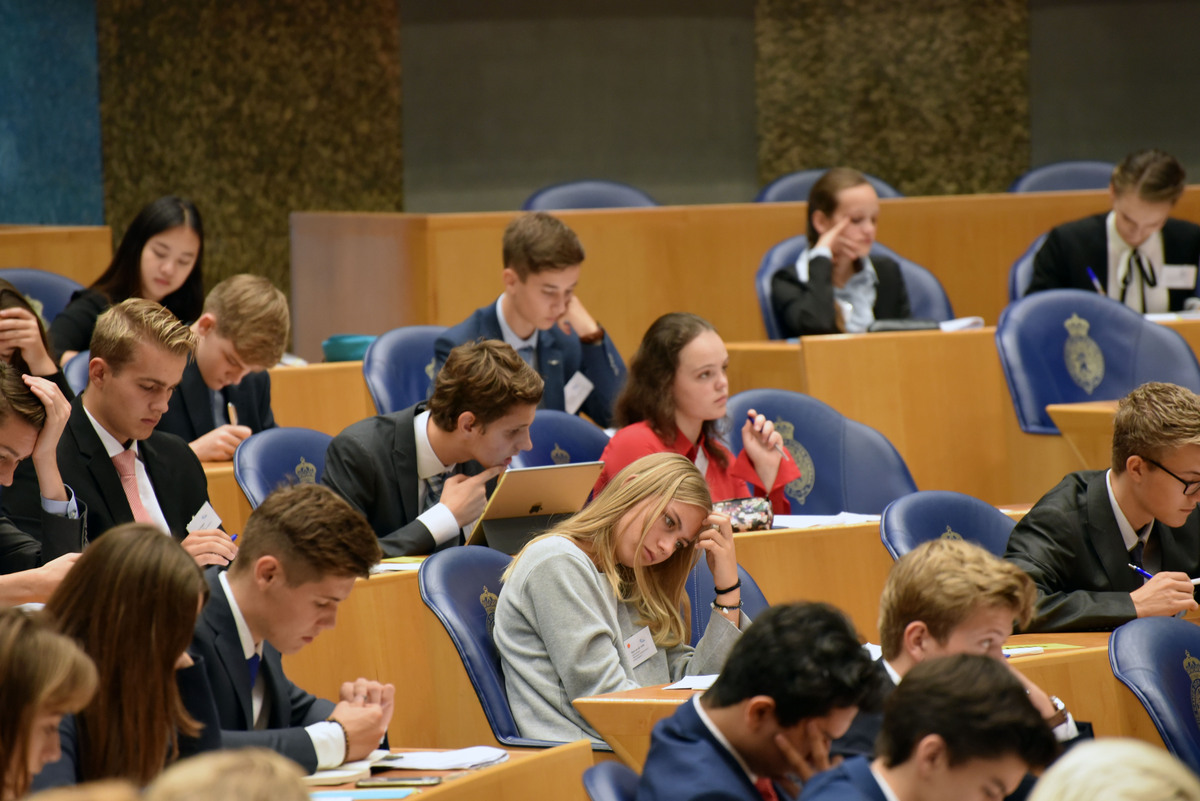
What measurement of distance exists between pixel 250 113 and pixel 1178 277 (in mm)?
4735

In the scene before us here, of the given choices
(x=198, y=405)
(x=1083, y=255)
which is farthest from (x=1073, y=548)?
(x=1083, y=255)

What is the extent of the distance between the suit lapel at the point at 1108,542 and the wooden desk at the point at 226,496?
7.17ft

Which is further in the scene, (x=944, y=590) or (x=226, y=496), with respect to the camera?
(x=226, y=496)

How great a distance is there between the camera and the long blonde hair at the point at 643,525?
2848mm

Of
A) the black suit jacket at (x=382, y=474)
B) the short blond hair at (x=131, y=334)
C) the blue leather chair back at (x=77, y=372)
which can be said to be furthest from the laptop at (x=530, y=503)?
the blue leather chair back at (x=77, y=372)

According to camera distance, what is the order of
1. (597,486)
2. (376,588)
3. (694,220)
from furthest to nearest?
(694,220)
(597,486)
(376,588)

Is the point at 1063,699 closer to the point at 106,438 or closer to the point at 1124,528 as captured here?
the point at 1124,528

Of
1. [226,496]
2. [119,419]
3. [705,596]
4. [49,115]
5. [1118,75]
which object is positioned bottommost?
[705,596]

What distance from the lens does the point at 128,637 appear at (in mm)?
1919

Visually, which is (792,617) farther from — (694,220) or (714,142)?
(714,142)

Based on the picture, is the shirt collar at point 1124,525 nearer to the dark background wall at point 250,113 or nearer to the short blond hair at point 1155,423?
the short blond hair at point 1155,423

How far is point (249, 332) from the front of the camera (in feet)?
13.0

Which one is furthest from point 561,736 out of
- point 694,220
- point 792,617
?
point 694,220

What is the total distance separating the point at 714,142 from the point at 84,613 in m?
6.79
